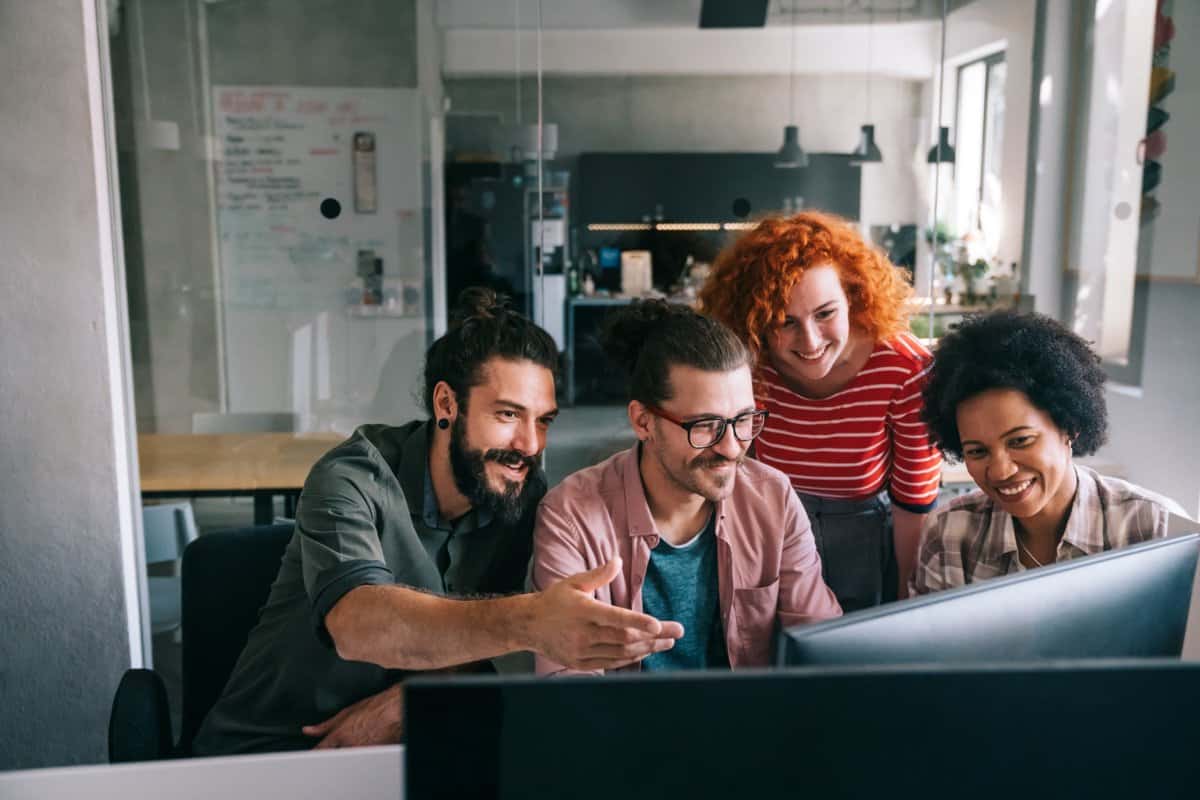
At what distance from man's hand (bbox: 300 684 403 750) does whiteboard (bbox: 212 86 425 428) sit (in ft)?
6.30

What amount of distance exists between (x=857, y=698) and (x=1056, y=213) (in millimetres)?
3393

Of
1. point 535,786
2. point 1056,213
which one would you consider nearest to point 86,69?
point 535,786

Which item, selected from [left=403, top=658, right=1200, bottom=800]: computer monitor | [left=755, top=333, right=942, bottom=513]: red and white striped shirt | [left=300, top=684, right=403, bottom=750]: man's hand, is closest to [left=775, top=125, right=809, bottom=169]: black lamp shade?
[left=755, top=333, right=942, bottom=513]: red and white striped shirt

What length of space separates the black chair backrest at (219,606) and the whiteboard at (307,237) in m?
1.58

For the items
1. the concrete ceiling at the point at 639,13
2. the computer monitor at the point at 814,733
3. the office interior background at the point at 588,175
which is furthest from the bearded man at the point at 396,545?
the concrete ceiling at the point at 639,13

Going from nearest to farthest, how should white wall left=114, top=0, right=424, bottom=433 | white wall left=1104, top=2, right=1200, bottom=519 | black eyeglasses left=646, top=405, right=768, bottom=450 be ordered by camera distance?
black eyeglasses left=646, top=405, right=768, bottom=450 → white wall left=114, top=0, right=424, bottom=433 → white wall left=1104, top=2, right=1200, bottom=519

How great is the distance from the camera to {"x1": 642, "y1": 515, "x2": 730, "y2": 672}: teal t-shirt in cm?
165

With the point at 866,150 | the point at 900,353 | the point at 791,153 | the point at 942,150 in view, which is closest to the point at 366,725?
the point at 900,353

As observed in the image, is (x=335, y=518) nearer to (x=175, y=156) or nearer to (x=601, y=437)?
(x=601, y=437)

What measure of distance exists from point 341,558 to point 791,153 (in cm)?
242

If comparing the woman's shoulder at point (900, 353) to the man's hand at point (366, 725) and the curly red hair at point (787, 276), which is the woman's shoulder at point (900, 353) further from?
the man's hand at point (366, 725)

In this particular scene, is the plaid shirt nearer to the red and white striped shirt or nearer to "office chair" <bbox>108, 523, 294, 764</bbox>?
the red and white striped shirt

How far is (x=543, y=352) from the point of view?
5.54 feet

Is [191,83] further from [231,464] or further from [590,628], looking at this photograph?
[590,628]
